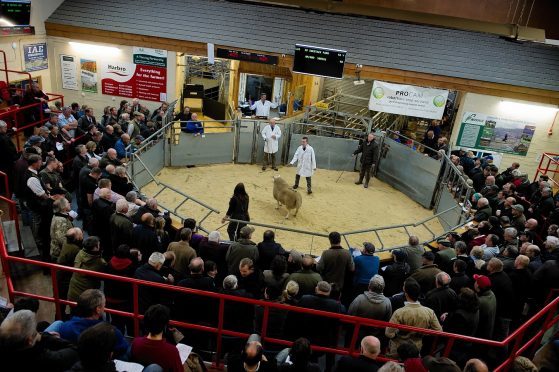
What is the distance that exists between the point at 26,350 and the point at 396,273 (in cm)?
476

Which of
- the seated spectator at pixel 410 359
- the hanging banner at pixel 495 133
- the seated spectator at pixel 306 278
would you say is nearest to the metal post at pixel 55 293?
the seated spectator at pixel 306 278

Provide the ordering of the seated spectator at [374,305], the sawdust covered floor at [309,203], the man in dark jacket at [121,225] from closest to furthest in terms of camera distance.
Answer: the seated spectator at [374,305] < the man in dark jacket at [121,225] < the sawdust covered floor at [309,203]

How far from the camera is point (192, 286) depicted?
512 cm

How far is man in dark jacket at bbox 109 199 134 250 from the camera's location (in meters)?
6.54

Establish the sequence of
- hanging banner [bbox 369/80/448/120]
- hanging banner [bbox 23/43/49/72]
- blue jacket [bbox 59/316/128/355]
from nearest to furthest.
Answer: blue jacket [bbox 59/316/128/355], hanging banner [bbox 23/43/49/72], hanging banner [bbox 369/80/448/120]

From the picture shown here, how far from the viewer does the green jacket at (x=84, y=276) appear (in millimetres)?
5203

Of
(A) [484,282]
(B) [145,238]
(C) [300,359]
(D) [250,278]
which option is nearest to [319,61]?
(B) [145,238]

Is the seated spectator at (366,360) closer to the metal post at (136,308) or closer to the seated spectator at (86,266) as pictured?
the metal post at (136,308)

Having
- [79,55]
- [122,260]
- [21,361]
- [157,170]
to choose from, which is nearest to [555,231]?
[122,260]

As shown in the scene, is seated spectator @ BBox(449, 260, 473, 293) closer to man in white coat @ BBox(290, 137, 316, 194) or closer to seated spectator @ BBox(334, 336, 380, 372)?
seated spectator @ BBox(334, 336, 380, 372)

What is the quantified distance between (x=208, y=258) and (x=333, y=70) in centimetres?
921

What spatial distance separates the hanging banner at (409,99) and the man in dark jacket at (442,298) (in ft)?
33.1

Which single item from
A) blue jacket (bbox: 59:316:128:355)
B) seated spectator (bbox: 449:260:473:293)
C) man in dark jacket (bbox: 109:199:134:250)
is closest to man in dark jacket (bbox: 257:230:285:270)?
man in dark jacket (bbox: 109:199:134:250)

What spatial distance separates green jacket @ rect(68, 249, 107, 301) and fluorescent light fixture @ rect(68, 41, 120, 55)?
1181 centimetres
